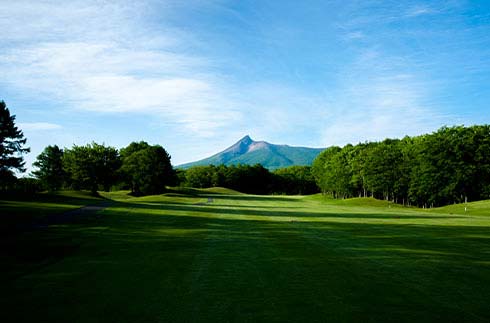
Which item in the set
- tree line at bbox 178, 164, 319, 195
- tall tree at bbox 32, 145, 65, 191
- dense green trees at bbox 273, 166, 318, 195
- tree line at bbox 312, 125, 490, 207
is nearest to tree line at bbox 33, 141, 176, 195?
tall tree at bbox 32, 145, 65, 191

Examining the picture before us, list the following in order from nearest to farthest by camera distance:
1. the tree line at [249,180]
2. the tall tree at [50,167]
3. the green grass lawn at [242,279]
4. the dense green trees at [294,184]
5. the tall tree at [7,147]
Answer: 1. the green grass lawn at [242,279]
2. the tall tree at [7,147]
3. the tall tree at [50,167]
4. the tree line at [249,180]
5. the dense green trees at [294,184]

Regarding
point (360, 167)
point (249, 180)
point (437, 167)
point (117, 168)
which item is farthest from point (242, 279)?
point (249, 180)

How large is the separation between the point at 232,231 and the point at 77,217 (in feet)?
40.4

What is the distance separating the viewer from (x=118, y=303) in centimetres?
768

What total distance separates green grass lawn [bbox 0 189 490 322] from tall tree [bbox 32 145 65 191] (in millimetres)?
105539

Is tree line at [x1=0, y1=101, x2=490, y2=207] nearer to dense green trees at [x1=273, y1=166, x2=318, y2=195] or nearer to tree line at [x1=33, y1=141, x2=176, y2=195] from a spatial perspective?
tree line at [x1=33, y1=141, x2=176, y2=195]

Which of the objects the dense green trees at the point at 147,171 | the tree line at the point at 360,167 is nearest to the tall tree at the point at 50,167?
the tree line at the point at 360,167

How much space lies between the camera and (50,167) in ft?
373

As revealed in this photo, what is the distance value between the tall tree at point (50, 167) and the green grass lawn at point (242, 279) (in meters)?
106

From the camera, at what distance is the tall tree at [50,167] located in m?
112

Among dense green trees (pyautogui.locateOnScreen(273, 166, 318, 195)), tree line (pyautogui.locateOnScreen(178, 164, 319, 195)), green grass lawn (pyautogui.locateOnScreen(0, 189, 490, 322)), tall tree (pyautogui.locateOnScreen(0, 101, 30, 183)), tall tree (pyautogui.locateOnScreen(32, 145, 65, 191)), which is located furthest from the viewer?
dense green trees (pyautogui.locateOnScreen(273, 166, 318, 195))

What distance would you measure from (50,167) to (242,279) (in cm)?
11959

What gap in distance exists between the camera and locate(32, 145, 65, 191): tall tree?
112250mm

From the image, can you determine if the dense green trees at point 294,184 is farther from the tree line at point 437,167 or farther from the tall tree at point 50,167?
the tall tree at point 50,167
